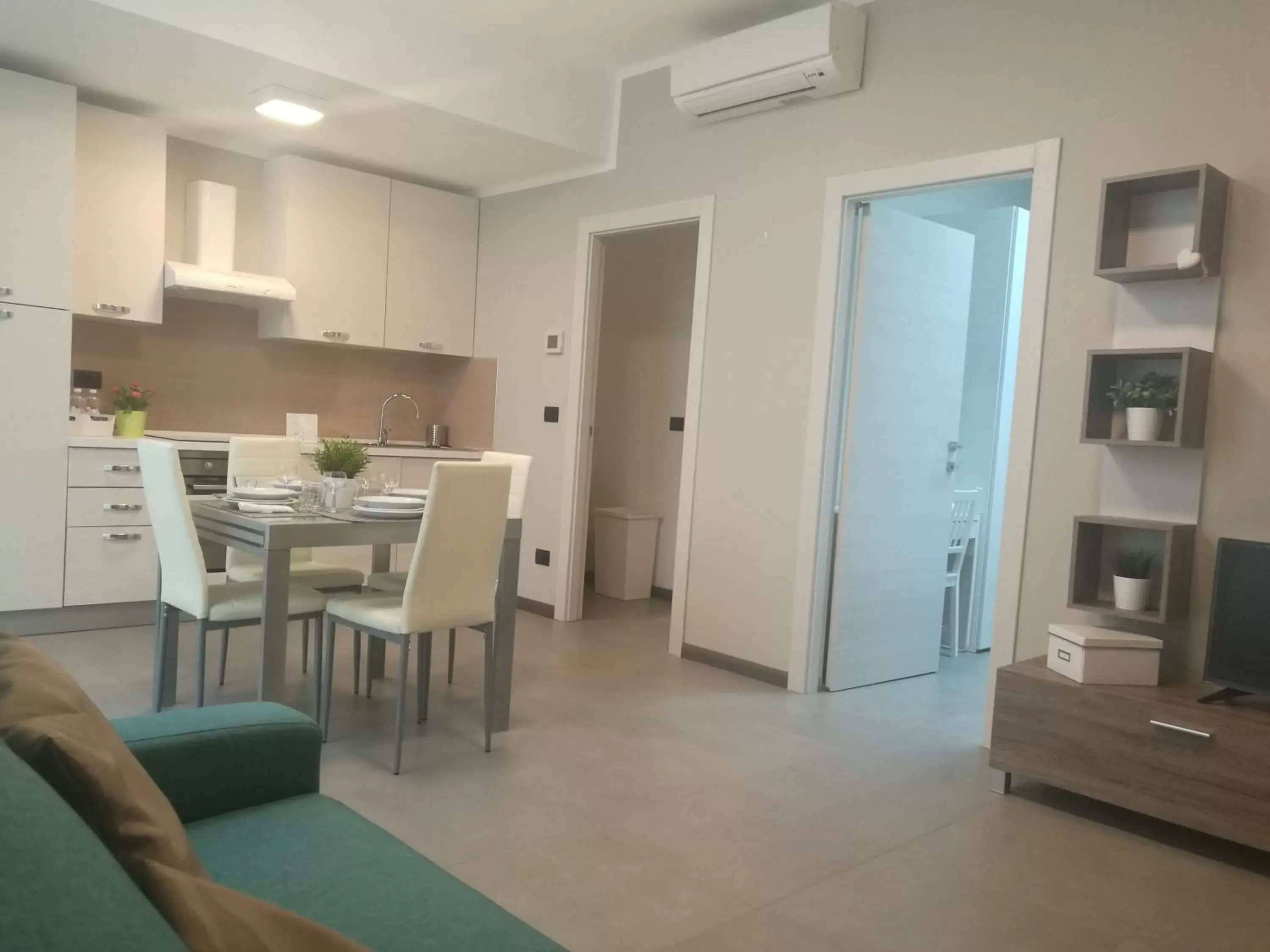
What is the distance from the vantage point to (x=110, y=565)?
14.6ft

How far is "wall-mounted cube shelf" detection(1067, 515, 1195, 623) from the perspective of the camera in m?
2.90

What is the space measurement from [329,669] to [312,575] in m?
0.79

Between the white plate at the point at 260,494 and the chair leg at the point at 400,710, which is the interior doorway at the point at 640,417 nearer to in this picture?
the white plate at the point at 260,494

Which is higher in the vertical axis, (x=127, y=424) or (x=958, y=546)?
(x=127, y=424)

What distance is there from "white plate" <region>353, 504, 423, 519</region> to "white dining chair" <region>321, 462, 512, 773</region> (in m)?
0.13

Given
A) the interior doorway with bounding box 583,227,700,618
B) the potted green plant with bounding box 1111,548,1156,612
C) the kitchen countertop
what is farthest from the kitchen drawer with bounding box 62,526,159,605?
the potted green plant with bounding box 1111,548,1156,612

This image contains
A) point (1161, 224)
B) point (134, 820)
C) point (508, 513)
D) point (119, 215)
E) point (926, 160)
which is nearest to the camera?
point (134, 820)

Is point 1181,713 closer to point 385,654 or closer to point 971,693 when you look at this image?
point 971,693

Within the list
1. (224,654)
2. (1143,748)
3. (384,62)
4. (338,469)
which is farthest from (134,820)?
(384,62)

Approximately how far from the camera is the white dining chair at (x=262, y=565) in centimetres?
376

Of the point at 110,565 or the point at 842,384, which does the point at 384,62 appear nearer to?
the point at 842,384

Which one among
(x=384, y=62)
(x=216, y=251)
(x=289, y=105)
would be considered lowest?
(x=216, y=251)

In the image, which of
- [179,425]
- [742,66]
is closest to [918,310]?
[742,66]

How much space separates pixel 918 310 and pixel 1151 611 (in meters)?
1.77
